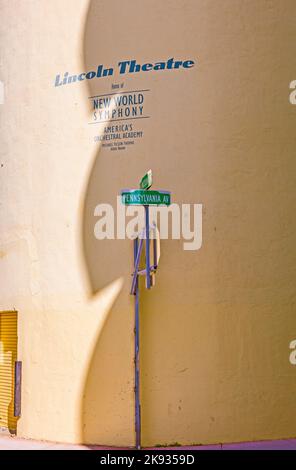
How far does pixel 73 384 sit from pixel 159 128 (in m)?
3.73

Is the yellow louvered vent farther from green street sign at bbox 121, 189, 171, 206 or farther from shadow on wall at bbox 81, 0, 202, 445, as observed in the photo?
green street sign at bbox 121, 189, 171, 206

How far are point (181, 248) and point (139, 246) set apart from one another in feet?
2.08

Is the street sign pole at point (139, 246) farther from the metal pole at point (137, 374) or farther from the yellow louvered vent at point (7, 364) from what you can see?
the yellow louvered vent at point (7, 364)

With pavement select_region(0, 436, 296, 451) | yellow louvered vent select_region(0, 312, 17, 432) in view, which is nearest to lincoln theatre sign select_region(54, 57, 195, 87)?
yellow louvered vent select_region(0, 312, 17, 432)

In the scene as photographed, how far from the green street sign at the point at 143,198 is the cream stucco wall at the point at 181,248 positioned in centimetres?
75

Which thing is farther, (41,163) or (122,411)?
(41,163)

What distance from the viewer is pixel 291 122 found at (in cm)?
1130

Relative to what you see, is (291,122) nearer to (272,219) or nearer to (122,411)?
(272,219)

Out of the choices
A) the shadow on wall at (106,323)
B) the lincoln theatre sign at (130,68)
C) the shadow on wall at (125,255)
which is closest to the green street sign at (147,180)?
the shadow on wall at (125,255)

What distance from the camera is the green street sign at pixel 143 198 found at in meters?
10.2

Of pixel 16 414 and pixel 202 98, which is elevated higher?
pixel 202 98

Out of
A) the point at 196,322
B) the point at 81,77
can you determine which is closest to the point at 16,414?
the point at 196,322

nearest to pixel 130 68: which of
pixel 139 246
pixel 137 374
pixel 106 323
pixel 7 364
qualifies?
pixel 139 246

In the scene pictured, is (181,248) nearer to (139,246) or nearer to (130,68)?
(139,246)
